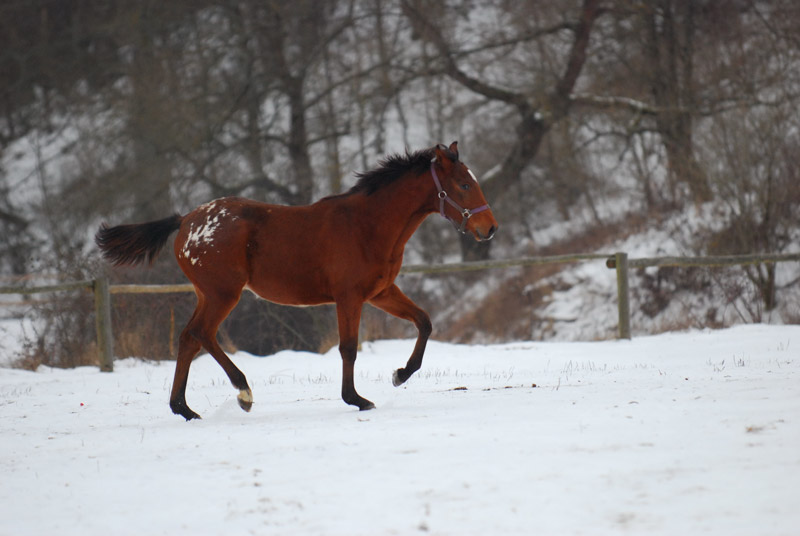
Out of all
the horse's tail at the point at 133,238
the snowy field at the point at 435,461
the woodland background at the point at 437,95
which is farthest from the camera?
the woodland background at the point at 437,95

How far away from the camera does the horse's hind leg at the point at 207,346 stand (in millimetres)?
6082

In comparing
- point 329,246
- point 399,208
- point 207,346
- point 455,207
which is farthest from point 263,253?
point 455,207

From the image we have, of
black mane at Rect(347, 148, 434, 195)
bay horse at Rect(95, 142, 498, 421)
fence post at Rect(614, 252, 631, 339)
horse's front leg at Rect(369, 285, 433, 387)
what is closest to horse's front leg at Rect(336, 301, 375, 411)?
bay horse at Rect(95, 142, 498, 421)

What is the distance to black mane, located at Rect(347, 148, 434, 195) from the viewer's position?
633cm

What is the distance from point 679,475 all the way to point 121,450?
3145 millimetres

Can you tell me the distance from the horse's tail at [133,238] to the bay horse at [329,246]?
416 mm

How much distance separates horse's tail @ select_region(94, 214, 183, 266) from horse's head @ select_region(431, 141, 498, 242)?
2192mm

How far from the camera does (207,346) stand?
20.1 ft

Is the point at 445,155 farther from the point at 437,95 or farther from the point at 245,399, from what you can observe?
the point at 437,95

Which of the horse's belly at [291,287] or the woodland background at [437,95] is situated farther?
the woodland background at [437,95]

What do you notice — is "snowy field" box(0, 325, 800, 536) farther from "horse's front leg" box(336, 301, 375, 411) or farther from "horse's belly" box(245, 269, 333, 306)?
"horse's belly" box(245, 269, 333, 306)

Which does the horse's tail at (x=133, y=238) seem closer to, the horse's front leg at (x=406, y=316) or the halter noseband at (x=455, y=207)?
the horse's front leg at (x=406, y=316)

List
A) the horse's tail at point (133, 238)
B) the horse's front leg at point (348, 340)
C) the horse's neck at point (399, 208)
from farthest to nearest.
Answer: the horse's tail at point (133, 238) < the horse's neck at point (399, 208) < the horse's front leg at point (348, 340)

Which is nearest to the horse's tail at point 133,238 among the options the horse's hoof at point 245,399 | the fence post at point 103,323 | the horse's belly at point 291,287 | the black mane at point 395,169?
the horse's belly at point 291,287
